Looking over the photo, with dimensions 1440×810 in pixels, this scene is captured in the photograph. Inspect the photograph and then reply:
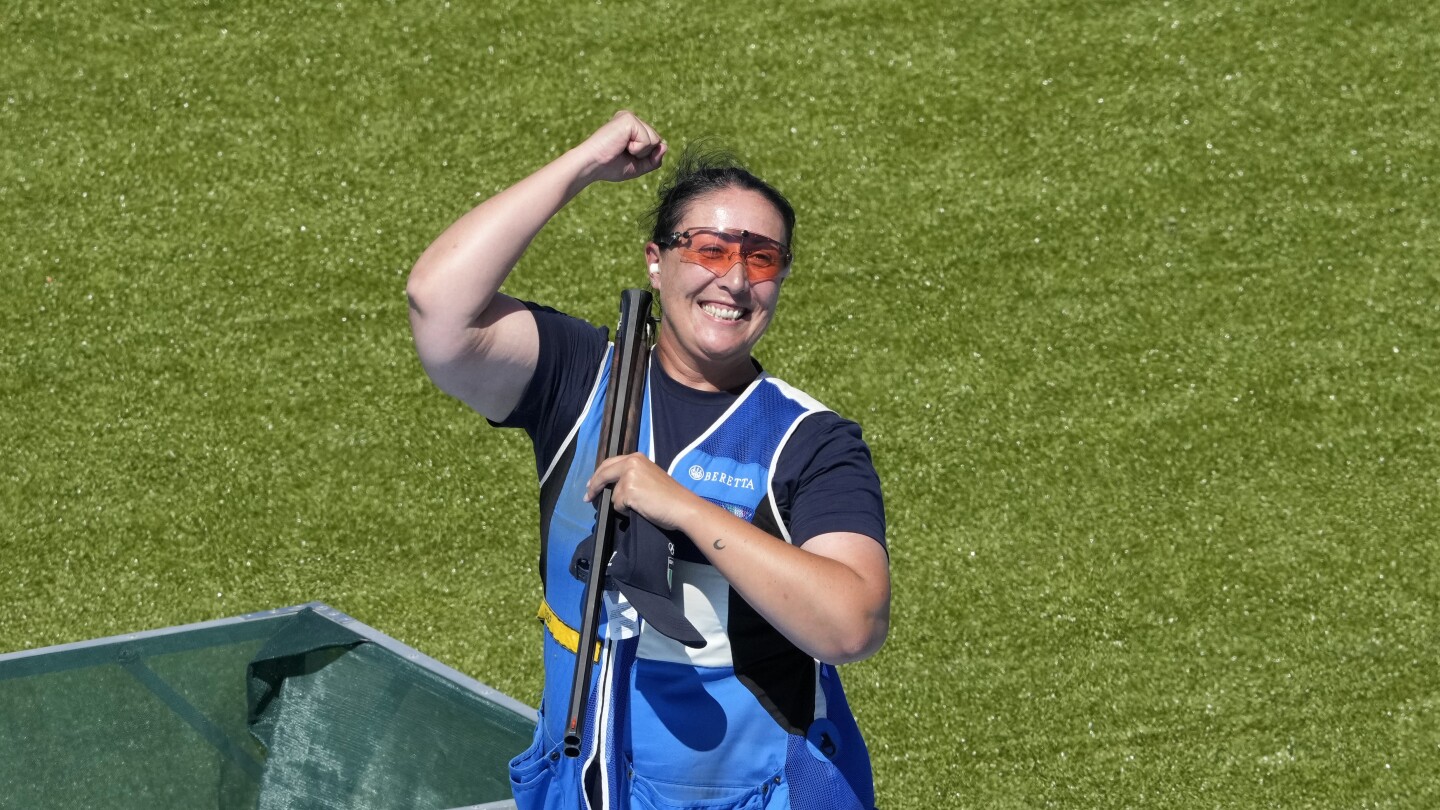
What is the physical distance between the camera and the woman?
8.72 feet

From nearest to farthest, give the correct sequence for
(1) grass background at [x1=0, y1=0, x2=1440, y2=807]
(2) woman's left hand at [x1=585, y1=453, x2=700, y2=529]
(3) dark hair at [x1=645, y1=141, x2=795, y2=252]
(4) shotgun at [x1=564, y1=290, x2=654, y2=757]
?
(2) woman's left hand at [x1=585, y1=453, x2=700, y2=529] < (4) shotgun at [x1=564, y1=290, x2=654, y2=757] < (3) dark hair at [x1=645, y1=141, x2=795, y2=252] < (1) grass background at [x1=0, y1=0, x2=1440, y2=807]

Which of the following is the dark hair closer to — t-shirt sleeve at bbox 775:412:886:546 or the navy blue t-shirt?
the navy blue t-shirt

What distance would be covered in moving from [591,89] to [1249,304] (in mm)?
2618

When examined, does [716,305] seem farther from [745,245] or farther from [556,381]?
[556,381]

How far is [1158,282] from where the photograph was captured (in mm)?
5797

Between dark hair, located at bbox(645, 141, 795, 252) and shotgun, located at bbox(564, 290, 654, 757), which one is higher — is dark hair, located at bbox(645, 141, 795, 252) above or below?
above

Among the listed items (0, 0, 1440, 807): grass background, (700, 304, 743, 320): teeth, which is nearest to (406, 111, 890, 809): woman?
(700, 304, 743, 320): teeth

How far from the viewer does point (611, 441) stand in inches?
103

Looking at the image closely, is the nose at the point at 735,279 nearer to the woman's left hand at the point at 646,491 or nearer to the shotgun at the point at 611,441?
the shotgun at the point at 611,441

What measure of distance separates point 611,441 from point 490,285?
34 cm

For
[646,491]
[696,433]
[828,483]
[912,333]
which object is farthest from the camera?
[912,333]

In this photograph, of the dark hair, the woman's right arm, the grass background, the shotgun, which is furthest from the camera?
the grass background

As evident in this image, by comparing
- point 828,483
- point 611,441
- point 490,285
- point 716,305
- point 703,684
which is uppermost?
point 490,285

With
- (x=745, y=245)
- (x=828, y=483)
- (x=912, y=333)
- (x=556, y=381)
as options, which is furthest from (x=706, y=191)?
(x=912, y=333)
